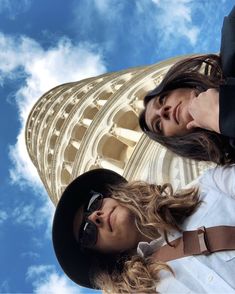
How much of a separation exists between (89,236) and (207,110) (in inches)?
82.9

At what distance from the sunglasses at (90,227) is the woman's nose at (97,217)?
0.04 metres

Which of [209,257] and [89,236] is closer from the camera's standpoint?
[209,257]

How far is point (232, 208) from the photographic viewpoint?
402 cm

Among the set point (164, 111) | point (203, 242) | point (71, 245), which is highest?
point (164, 111)

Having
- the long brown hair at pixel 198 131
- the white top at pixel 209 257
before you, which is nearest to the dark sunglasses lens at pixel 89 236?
the white top at pixel 209 257

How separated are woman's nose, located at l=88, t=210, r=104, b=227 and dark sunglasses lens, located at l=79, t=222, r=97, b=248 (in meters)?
0.05

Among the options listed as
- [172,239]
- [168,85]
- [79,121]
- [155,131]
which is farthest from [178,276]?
[79,121]

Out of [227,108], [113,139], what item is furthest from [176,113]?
[113,139]

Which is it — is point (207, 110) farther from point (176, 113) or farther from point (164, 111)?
point (164, 111)

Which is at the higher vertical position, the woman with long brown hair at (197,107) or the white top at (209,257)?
the woman with long brown hair at (197,107)

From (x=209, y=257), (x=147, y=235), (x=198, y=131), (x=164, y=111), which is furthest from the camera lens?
(x=147, y=235)

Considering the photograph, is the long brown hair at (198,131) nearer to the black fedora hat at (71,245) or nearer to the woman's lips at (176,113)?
the woman's lips at (176,113)

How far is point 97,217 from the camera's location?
466cm

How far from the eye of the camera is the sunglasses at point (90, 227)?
468cm
